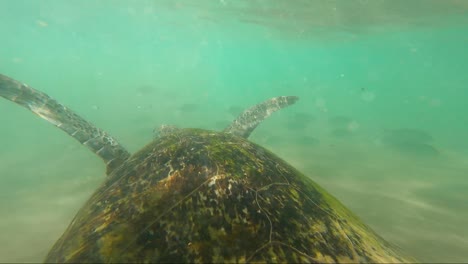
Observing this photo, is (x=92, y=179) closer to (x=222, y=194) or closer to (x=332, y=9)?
(x=222, y=194)

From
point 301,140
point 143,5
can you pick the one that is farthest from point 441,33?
point 143,5

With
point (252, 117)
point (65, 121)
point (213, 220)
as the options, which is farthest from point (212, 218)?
point (252, 117)

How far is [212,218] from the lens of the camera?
2232 mm

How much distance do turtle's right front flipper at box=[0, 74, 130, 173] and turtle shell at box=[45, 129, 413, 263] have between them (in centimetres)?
261

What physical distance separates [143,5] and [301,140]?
98.6 feet

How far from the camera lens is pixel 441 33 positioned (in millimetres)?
35094

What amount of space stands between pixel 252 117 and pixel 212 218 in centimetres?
608

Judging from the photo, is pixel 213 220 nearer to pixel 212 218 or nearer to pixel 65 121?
pixel 212 218

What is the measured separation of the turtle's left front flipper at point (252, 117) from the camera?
25.7 ft

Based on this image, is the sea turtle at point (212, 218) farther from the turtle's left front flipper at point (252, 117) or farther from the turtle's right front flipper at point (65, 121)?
the turtle's left front flipper at point (252, 117)

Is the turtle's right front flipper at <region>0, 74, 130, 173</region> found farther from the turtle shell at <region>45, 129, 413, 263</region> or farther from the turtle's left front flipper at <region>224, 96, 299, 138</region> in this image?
the turtle's left front flipper at <region>224, 96, 299, 138</region>

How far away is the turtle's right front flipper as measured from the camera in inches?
209

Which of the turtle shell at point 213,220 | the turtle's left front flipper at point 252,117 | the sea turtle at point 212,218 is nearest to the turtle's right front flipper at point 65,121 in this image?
the sea turtle at point 212,218

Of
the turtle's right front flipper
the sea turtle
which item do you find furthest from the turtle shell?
the turtle's right front flipper
